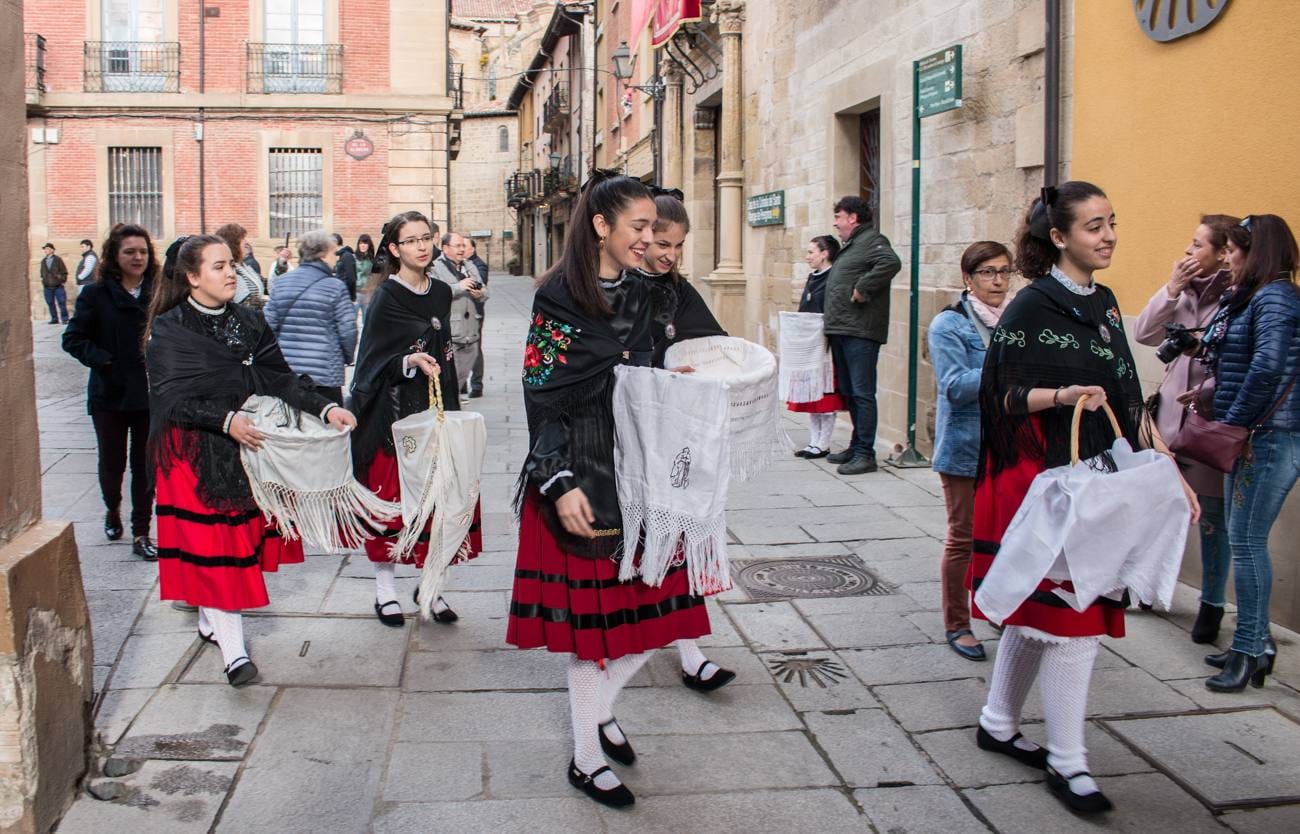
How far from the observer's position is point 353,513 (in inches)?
189

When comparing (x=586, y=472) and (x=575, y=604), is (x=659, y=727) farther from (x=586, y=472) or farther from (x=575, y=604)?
(x=586, y=472)

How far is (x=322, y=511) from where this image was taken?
15.2 ft

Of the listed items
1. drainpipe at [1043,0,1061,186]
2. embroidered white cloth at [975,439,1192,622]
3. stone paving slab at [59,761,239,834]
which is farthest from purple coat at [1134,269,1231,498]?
stone paving slab at [59,761,239,834]

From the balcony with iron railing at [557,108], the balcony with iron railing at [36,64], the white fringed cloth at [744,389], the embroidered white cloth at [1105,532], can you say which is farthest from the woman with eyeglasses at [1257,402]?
the balcony with iron railing at [557,108]

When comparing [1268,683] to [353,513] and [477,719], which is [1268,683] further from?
[353,513]

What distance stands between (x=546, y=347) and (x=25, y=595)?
1549 millimetres

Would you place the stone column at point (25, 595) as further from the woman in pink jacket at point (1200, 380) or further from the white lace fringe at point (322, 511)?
the woman in pink jacket at point (1200, 380)

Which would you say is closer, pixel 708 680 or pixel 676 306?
pixel 676 306

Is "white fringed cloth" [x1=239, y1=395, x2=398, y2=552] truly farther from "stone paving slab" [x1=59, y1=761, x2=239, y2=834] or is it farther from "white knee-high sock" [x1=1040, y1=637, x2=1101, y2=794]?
"white knee-high sock" [x1=1040, y1=637, x2=1101, y2=794]

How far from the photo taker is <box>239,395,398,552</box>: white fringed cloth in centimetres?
451

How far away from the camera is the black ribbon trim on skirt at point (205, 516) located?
14.7ft

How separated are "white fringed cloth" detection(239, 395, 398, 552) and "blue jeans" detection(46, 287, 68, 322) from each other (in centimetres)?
2230

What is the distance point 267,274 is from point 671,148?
12.2 meters

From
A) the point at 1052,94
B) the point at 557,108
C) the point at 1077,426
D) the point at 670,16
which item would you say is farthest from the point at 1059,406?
the point at 557,108
